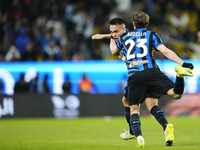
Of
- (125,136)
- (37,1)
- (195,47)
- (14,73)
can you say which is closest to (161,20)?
(195,47)

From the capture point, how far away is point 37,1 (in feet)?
60.1

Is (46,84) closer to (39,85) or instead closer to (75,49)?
(39,85)

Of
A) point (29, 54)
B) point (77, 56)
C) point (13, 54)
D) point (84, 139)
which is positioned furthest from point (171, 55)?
point (13, 54)

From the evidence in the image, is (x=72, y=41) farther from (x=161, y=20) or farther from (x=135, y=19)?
(x=135, y=19)

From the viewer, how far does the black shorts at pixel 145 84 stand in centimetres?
561

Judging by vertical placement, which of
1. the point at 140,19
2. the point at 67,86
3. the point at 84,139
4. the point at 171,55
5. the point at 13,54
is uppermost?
the point at 140,19

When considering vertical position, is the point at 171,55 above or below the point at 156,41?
below

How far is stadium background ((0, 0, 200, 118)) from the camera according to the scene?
1468 cm

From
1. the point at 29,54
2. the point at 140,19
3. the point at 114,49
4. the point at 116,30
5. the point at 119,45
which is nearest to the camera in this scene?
the point at 140,19

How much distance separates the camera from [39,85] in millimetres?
15148

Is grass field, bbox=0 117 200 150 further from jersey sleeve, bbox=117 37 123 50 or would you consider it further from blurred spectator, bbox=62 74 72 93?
blurred spectator, bbox=62 74 72 93

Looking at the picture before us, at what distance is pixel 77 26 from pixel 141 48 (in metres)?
12.3

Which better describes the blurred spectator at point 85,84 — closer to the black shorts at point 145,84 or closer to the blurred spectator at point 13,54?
the blurred spectator at point 13,54

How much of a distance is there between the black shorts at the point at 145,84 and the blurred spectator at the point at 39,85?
978 centimetres
